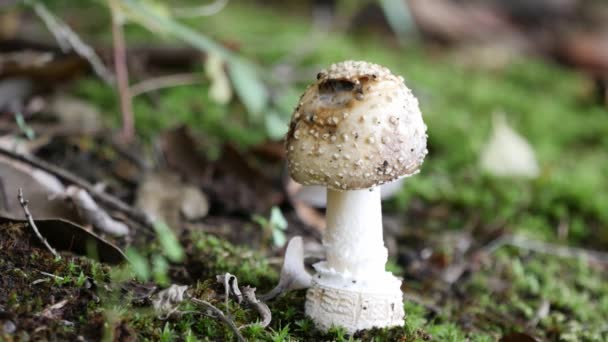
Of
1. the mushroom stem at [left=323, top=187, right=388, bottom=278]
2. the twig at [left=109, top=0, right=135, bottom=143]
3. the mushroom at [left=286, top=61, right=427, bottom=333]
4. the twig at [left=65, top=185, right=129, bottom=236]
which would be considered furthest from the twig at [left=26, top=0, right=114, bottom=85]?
the mushroom stem at [left=323, top=187, right=388, bottom=278]

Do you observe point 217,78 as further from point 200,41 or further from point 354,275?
point 354,275

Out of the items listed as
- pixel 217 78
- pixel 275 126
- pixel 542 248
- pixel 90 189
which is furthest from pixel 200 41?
pixel 542 248

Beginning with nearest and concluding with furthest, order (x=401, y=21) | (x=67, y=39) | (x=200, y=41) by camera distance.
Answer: (x=200, y=41) → (x=67, y=39) → (x=401, y=21)

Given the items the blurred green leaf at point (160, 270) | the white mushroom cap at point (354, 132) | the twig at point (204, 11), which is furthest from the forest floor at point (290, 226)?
the white mushroom cap at point (354, 132)

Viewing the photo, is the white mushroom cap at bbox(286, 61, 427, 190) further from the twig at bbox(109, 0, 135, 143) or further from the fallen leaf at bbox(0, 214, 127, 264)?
the twig at bbox(109, 0, 135, 143)

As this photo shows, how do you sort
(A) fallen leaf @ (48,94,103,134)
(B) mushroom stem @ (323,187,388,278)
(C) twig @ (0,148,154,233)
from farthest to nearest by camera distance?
(A) fallen leaf @ (48,94,103,134), (C) twig @ (0,148,154,233), (B) mushroom stem @ (323,187,388,278)

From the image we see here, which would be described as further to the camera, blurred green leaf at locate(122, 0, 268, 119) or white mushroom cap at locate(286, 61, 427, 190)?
blurred green leaf at locate(122, 0, 268, 119)
